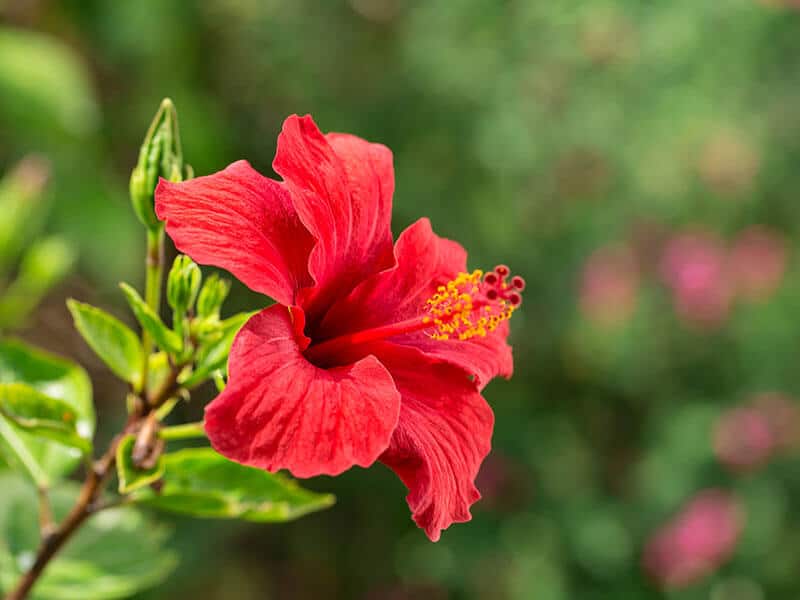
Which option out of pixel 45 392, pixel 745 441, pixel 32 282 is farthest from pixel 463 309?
pixel 745 441

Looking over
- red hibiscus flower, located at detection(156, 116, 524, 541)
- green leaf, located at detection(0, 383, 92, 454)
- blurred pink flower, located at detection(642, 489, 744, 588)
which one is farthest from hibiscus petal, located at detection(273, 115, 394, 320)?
blurred pink flower, located at detection(642, 489, 744, 588)

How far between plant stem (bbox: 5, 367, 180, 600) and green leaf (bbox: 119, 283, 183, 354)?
3 centimetres

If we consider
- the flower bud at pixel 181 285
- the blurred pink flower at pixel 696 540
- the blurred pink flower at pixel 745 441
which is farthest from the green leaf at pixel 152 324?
the blurred pink flower at pixel 745 441

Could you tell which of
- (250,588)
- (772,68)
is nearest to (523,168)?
(772,68)

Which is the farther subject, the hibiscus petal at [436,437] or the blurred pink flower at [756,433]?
the blurred pink flower at [756,433]

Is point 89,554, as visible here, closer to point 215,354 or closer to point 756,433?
point 215,354

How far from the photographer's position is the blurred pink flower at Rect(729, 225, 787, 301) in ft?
10.1

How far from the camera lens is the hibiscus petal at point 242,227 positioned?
2.32 feet

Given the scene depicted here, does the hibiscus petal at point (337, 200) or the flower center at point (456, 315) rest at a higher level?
the hibiscus petal at point (337, 200)

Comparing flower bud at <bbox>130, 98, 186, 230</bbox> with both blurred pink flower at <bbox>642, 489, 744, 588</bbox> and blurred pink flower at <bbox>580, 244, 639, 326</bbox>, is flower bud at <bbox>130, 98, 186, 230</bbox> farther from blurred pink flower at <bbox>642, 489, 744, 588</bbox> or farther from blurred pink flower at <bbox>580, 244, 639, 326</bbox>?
blurred pink flower at <bbox>580, 244, 639, 326</bbox>

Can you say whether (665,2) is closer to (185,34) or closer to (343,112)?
(343,112)

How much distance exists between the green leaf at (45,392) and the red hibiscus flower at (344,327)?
0.33 meters

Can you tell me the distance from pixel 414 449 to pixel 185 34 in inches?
137

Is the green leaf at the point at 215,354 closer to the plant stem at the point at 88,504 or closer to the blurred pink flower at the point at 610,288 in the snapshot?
the plant stem at the point at 88,504
